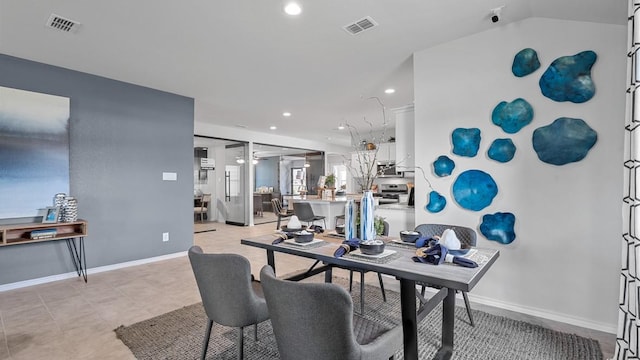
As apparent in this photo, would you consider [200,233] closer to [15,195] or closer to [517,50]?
[15,195]

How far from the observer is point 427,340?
7.23 ft

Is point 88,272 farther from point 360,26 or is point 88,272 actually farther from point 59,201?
point 360,26

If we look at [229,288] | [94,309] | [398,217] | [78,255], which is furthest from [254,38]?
[78,255]

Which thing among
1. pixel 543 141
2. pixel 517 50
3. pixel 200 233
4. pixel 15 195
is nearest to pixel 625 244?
pixel 543 141

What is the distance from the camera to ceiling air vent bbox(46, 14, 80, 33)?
258 cm

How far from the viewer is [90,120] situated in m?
3.89

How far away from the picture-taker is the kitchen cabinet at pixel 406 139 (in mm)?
3678

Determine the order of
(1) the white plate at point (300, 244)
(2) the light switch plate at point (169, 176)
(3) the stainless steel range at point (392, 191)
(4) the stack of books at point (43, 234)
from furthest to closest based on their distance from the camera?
(3) the stainless steel range at point (392, 191) < (2) the light switch plate at point (169, 176) < (4) the stack of books at point (43, 234) < (1) the white plate at point (300, 244)

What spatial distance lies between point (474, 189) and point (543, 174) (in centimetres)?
55

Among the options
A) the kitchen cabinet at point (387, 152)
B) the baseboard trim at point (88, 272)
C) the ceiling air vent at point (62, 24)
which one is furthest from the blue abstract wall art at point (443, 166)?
the baseboard trim at point (88, 272)

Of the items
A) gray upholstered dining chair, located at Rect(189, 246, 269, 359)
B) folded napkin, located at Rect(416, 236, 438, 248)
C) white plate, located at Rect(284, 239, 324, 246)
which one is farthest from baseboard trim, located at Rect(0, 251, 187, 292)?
folded napkin, located at Rect(416, 236, 438, 248)

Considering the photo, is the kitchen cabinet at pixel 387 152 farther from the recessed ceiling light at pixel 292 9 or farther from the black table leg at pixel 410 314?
the black table leg at pixel 410 314

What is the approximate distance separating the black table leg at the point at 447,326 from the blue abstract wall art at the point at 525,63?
203 cm

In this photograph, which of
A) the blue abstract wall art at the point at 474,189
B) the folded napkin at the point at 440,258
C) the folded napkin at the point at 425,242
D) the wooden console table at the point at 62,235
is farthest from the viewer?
the wooden console table at the point at 62,235
